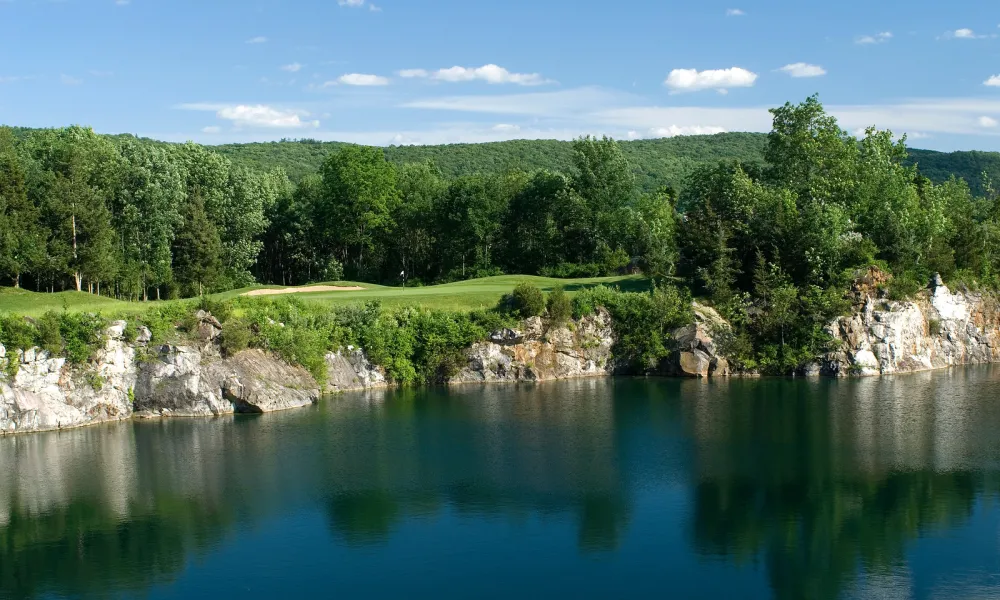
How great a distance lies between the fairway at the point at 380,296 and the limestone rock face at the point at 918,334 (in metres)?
12.5

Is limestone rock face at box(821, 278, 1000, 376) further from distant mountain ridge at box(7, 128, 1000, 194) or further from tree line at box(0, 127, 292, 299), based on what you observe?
distant mountain ridge at box(7, 128, 1000, 194)

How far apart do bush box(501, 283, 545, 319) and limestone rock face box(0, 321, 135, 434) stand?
2014 centimetres

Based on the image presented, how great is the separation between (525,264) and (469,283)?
1664cm

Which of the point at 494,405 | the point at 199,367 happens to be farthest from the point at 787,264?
the point at 199,367

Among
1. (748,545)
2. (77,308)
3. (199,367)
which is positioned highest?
(77,308)

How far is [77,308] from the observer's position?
45.2m

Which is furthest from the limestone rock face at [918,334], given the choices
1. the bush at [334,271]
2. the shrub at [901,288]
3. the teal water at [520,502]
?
the bush at [334,271]

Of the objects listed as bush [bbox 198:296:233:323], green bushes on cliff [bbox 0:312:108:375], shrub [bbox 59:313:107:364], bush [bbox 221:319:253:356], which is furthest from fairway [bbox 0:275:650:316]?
bush [bbox 221:319:253:356]

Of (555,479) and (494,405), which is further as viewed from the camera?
(494,405)

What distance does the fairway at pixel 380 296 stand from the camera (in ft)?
153

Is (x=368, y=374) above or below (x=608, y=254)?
below

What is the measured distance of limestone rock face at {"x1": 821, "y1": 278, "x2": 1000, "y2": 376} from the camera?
174 feet

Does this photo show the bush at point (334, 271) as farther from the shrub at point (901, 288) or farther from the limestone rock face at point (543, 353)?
the shrub at point (901, 288)

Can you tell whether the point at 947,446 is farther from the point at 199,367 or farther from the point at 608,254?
the point at 608,254
